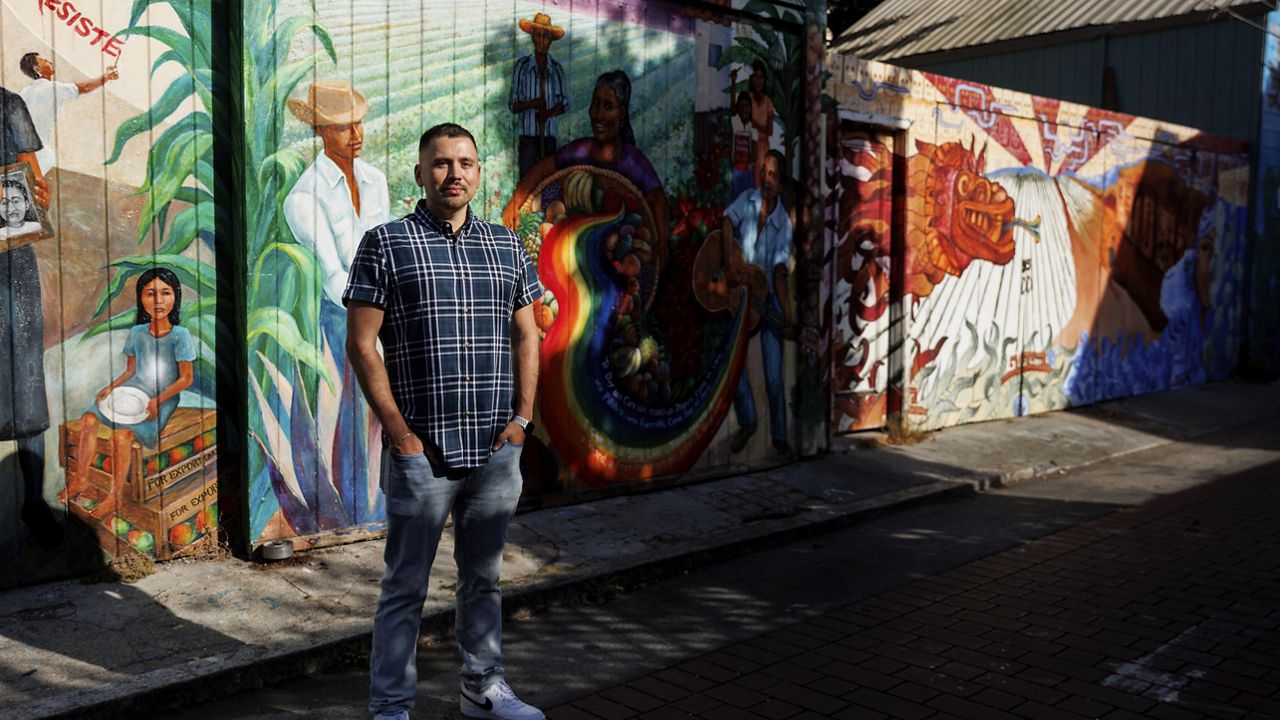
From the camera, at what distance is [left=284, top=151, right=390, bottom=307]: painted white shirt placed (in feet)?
17.8

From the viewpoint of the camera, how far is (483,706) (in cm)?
381

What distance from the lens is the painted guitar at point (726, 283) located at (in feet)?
24.5

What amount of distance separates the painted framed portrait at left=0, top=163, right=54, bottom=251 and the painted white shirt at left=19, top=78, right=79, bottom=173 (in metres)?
0.09

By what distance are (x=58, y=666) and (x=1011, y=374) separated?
29.0 feet

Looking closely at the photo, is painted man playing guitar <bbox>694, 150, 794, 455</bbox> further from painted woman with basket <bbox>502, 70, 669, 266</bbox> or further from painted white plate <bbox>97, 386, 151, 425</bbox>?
painted white plate <bbox>97, 386, 151, 425</bbox>

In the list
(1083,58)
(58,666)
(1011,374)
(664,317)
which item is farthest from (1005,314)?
(58,666)

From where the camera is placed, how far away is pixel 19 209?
4.70 meters

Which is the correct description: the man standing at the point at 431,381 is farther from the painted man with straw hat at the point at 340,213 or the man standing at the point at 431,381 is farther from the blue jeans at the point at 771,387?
the blue jeans at the point at 771,387

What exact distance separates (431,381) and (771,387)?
4687mm

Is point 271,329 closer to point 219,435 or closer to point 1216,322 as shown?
point 219,435

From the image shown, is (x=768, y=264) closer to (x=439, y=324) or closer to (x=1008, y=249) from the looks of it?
(x=1008, y=249)

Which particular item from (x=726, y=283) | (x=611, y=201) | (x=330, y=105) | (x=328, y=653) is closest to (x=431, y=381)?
(x=328, y=653)

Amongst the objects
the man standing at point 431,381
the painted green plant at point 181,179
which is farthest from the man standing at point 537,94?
the man standing at point 431,381

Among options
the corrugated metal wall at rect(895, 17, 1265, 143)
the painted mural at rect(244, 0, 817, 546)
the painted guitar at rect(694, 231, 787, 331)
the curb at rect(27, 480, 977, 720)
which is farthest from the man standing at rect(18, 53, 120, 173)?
the corrugated metal wall at rect(895, 17, 1265, 143)
